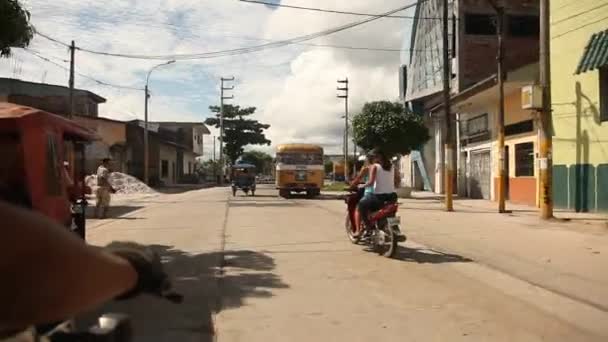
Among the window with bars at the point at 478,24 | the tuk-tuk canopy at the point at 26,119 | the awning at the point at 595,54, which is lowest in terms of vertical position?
the tuk-tuk canopy at the point at 26,119

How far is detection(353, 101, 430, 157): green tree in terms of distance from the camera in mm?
31922

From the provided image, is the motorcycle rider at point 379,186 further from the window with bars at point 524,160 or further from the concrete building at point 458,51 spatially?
the concrete building at point 458,51

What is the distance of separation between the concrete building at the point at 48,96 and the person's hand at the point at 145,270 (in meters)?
48.0

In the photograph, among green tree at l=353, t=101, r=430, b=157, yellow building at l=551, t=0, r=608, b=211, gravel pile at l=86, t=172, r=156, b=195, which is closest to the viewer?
yellow building at l=551, t=0, r=608, b=211

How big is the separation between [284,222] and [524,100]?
7072 mm

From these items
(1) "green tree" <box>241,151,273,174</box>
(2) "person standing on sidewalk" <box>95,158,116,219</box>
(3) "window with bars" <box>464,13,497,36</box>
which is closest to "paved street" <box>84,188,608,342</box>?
(2) "person standing on sidewalk" <box>95,158,116,219</box>

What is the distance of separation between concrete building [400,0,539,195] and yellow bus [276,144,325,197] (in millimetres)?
7261

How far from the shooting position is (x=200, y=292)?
7449 millimetres

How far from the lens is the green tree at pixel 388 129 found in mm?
31922

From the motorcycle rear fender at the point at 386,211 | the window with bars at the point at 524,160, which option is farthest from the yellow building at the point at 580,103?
the motorcycle rear fender at the point at 386,211

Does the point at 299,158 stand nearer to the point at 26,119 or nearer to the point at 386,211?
the point at 386,211

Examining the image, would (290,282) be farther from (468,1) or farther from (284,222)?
(468,1)

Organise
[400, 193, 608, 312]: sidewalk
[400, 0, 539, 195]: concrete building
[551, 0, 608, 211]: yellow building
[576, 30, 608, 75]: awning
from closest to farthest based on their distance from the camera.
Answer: [400, 193, 608, 312]: sidewalk
[576, 30, 608, 75]: awning
[551, 0, 608, 211]: yellow building
[400, 0, 539, 195]: concrete building

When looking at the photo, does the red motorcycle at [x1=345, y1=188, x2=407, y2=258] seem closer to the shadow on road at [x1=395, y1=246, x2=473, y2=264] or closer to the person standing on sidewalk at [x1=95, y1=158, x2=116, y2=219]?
the shadow on road at [x1=395, y1=246, x2=473, y2=264]
